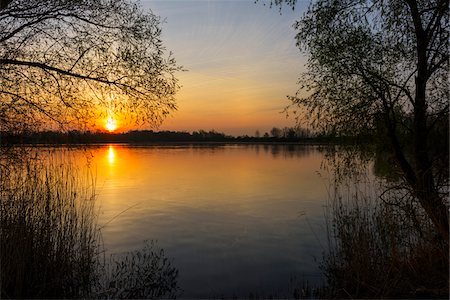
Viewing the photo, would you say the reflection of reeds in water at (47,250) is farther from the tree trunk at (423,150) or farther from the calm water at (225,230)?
the tree trunk at (423,150)

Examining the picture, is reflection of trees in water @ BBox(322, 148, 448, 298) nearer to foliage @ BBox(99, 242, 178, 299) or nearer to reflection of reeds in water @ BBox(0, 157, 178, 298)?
foliage @ BBox(99, 242, 178, 299)

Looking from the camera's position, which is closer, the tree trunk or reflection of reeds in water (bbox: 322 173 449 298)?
reflection of reeds in water (bbox: 322 173 449 298)

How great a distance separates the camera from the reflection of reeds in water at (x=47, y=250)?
691 centimetres

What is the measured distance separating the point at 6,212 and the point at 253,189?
1792cm

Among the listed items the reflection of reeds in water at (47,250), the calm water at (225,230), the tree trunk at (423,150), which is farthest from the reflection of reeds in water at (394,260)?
the reflection of reeds in water at (47,250)

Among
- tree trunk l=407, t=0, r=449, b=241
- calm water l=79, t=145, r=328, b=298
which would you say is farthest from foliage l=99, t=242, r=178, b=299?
tree trunk l=407, t=0, r=449, b=241

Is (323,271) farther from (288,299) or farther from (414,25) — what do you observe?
(414,25)

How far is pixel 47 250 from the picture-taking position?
754cm

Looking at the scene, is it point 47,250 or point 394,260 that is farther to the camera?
point 47,250

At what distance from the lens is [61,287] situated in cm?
755

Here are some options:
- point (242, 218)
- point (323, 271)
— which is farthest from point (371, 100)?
point (242, 218)

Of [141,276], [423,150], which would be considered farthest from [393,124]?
[141,276]

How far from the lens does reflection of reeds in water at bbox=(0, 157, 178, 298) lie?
6910 mm

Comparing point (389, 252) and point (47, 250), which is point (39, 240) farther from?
point (389, 252)
